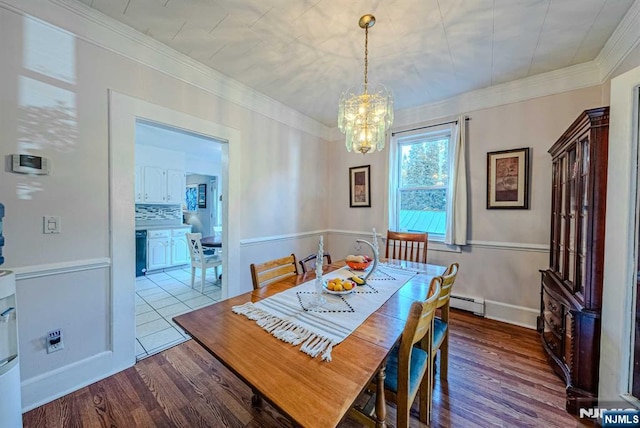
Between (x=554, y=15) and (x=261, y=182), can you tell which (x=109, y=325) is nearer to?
(x=261, y=182)

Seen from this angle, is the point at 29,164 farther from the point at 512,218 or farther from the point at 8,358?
the point at 512,218

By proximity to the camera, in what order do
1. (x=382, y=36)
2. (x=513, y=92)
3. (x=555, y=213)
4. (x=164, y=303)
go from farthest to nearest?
(x=164, y=303) → (x=513, y=92) → (x=555, y=213) → (x=382, y=36)

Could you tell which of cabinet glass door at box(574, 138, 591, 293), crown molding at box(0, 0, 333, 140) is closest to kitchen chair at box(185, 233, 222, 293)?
crown molding at box(0, 0, 333, 140)

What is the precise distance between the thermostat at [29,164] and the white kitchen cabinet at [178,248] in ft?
11.3

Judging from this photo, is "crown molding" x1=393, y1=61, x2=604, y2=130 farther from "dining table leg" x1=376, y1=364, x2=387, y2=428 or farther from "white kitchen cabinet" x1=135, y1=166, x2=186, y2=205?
"white kitchen cabinet" x1=135, y1=166, x2=186, y2=205

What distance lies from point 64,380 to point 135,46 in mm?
2501

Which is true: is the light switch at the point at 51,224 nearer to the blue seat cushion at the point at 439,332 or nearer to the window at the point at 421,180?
the blue seat cushion at the point at 439,332

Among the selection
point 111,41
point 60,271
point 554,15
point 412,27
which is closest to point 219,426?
point 60,271

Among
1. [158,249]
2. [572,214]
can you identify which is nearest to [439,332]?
[572,214]

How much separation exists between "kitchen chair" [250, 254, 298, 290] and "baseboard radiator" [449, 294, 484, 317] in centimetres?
220

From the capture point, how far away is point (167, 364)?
6.55 feet

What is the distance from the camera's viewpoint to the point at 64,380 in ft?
5.42

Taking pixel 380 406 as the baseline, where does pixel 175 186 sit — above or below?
above

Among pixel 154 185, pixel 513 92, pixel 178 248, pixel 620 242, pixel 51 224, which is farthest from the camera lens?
pixel 178 248
